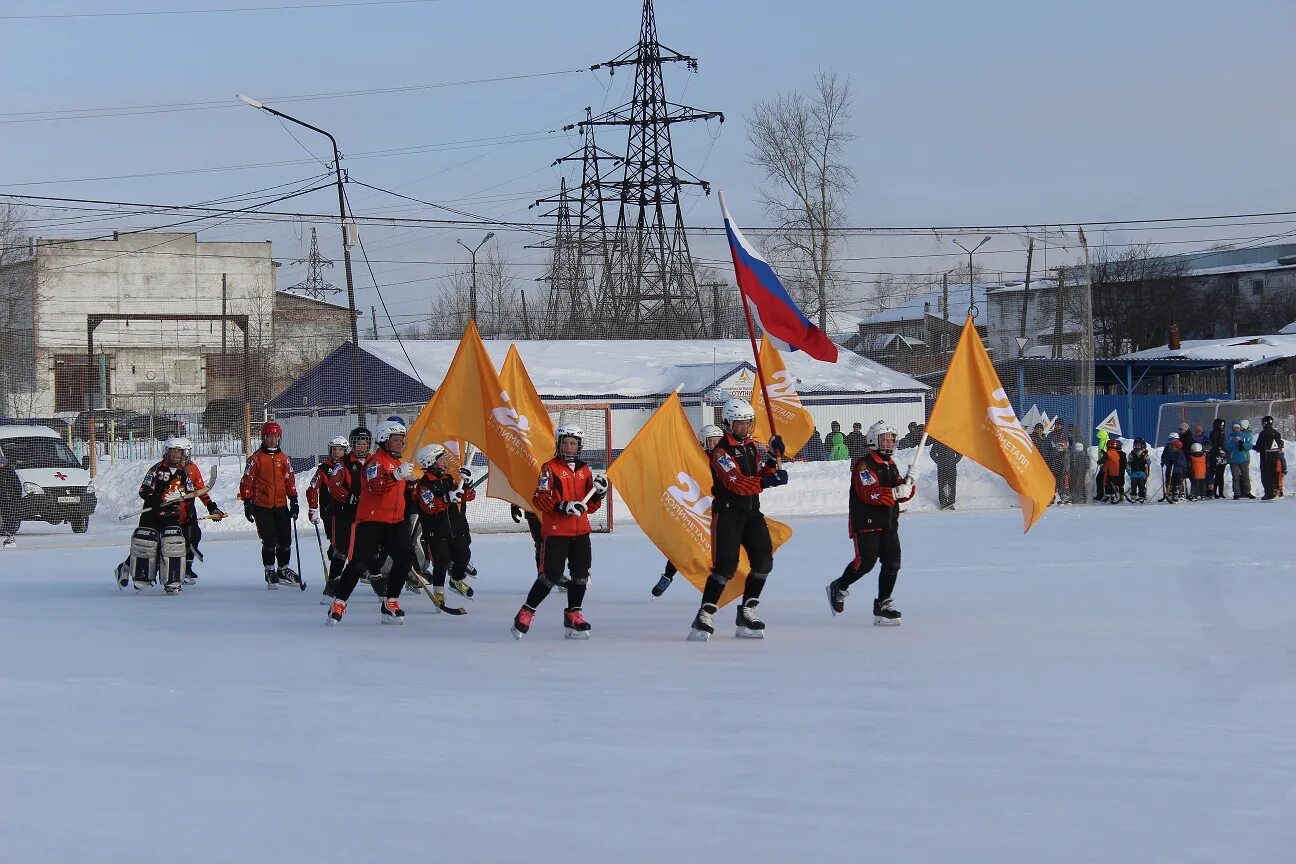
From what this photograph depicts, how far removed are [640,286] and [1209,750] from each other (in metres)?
28.0

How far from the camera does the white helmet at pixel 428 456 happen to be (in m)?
12.2

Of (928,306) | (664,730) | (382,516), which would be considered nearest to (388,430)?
(382,516)

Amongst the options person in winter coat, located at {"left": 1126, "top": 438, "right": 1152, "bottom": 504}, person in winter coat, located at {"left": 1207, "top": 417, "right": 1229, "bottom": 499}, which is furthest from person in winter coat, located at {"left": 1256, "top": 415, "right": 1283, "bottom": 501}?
person in winter coat, located at {"left": 1126, "top": 438, "right": 1152, "bottom": 504}

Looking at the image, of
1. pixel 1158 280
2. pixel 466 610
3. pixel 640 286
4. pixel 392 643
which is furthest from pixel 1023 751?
pixel 1158 280

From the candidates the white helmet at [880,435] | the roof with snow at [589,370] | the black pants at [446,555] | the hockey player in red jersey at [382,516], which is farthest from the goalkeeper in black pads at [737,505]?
the roof with snow at [589,370]

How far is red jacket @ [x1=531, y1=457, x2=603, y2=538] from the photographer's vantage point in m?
9.90

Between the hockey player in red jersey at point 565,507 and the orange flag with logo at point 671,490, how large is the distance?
4.65ft

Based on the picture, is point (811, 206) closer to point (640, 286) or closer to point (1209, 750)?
point (640, 286)

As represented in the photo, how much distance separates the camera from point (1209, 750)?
20.4ft

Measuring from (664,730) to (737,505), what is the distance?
3178mm

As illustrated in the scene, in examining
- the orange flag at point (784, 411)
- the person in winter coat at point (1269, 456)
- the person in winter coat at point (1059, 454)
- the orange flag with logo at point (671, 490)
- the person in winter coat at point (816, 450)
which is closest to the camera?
the orange flag with logo at point (671, 490)

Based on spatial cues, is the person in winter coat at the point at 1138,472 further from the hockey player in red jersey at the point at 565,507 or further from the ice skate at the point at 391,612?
the hockey player in red jersey at the point at 565,507

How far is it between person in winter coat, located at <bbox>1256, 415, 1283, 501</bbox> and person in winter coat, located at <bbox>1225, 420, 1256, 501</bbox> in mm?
234

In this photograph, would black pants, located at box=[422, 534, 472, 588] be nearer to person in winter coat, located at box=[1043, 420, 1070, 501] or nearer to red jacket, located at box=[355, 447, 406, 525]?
red jacket, located at box=[355, 447, 406, 525]
